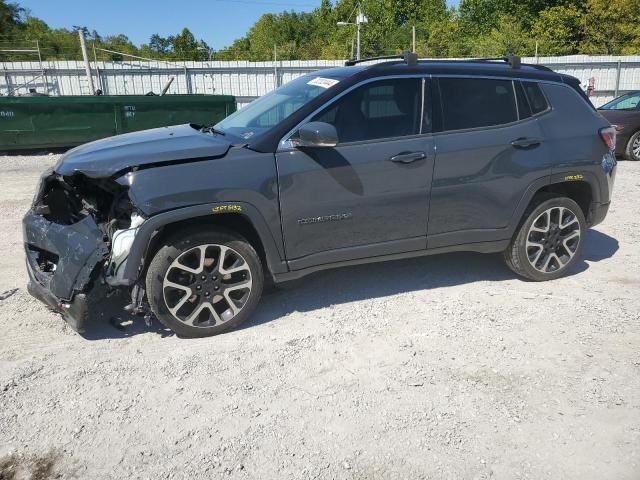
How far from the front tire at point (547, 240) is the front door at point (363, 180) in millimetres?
1028

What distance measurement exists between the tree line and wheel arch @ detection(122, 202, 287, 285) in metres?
17.3

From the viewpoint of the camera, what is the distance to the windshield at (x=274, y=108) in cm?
400

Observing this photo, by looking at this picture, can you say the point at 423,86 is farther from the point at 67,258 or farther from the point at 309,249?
the point at 67,258

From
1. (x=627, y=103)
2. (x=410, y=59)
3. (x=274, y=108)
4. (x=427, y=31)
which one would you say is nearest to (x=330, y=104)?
(x=274, y=108)

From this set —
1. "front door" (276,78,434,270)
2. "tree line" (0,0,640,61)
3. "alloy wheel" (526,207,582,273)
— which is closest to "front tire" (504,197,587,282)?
"alloy wheel" (526,207,582,273)

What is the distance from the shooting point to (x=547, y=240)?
15.5 feet

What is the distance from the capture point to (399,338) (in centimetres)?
384

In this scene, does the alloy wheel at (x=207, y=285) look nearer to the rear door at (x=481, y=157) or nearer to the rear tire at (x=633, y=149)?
the rear door at (x=481, y=157)

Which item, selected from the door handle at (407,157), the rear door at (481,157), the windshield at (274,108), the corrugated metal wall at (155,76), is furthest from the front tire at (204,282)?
the corrugated metal wall at (155,76)

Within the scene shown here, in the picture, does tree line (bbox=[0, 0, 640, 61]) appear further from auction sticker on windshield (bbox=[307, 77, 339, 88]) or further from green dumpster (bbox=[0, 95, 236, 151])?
auction sticker on windshield (bbox=[307, 77, 339, 88])

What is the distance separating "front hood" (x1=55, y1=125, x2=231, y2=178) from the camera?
3.52m

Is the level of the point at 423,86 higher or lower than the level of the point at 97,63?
lower

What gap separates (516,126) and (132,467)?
12.4 ft

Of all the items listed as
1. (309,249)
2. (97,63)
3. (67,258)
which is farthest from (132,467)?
(97,63)
